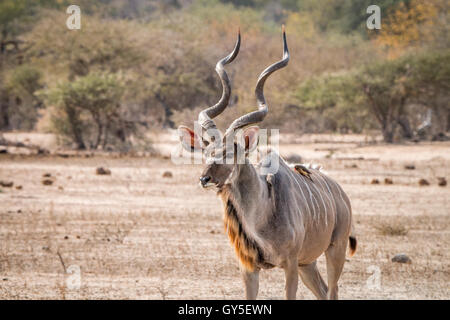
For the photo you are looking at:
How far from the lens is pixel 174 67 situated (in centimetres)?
3766

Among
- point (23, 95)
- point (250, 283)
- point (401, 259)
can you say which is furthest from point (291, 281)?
point (23, 95)

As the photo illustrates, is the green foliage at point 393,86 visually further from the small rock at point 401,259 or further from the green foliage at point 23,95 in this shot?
the small rock at point 401,259

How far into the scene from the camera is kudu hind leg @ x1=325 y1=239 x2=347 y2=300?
6148 millimetres

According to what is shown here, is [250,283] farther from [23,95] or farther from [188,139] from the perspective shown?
[23,95]

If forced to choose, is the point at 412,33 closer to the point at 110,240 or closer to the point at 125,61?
the point at 125,61

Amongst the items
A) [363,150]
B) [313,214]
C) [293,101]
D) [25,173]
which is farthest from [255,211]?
[293,101]

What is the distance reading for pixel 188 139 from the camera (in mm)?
5285

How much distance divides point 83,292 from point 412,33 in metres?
37.3

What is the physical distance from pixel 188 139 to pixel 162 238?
5.27 meters

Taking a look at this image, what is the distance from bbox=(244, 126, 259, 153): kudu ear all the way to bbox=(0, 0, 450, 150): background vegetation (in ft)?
65.4

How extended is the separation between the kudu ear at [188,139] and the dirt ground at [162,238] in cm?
218

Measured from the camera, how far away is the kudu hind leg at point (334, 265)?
6.15 metres

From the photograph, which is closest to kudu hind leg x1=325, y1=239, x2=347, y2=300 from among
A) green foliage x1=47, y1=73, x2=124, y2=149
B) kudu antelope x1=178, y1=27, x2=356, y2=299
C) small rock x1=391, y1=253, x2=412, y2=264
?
kudu antelope x1=178, y1=27, x2=356, y2=299

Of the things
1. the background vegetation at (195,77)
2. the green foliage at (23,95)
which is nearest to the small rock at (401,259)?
the background vegetation at (195,77)
